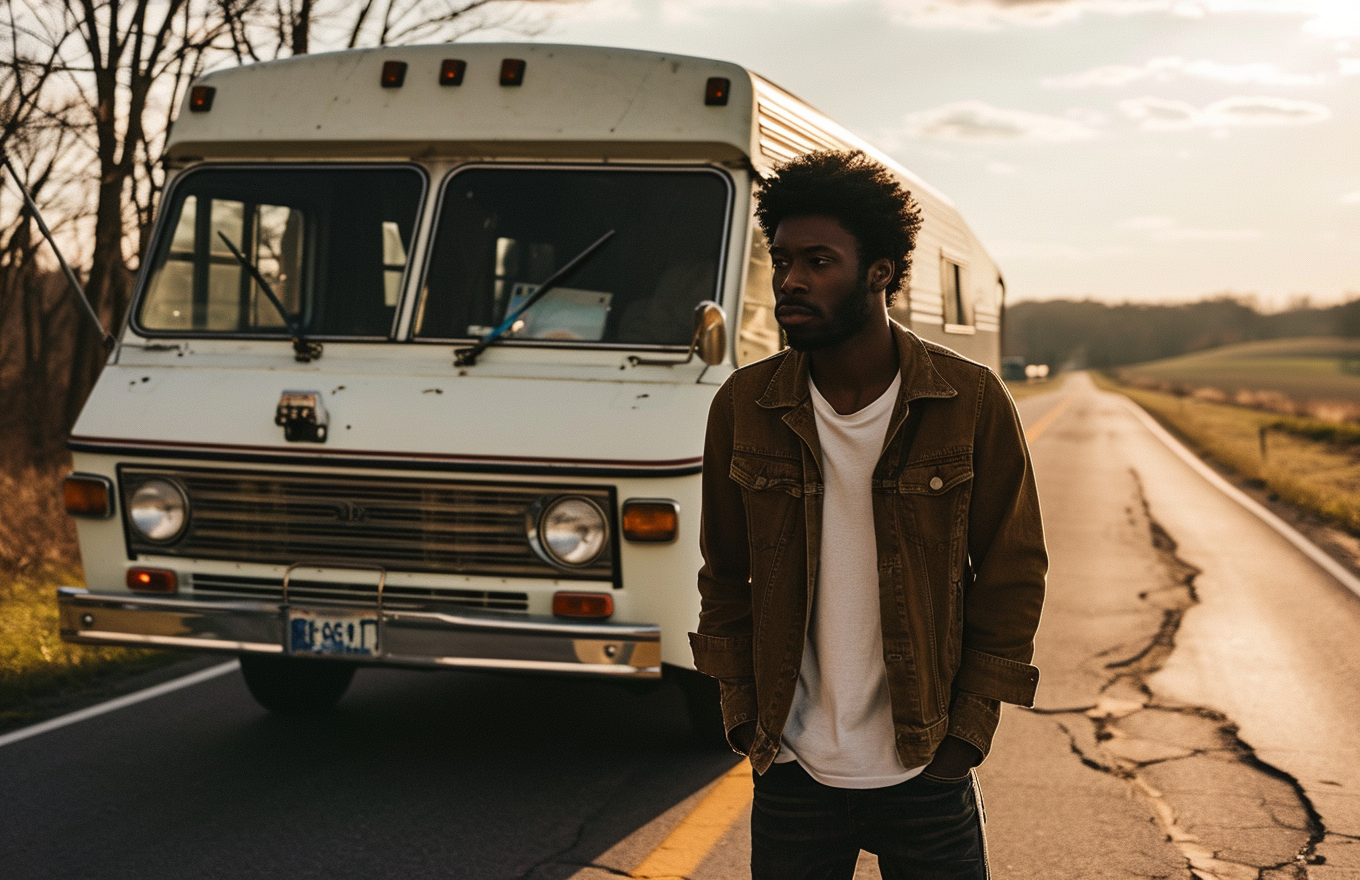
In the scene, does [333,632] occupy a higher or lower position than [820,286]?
lower

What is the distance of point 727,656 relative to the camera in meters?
2.42

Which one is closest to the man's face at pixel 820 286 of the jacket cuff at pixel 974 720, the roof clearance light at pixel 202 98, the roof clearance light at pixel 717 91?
the jacket cuff at pixel 974 720

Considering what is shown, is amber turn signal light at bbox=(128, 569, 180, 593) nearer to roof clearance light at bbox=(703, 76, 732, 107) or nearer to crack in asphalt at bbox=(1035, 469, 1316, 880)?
roof clearance light at bbox=(703, 76, 732, 107)

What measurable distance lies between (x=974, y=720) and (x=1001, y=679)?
0.08 meters

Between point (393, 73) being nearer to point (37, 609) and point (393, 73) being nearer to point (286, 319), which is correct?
point (286, 319)

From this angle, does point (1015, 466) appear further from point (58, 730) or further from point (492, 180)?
point (58, 730)

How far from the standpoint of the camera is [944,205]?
28.9 feet

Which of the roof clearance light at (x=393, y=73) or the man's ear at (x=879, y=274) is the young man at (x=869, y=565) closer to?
the man's ear at (x=879, y=274)

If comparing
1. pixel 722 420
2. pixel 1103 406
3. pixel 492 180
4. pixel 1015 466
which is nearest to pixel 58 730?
pixel 492 180

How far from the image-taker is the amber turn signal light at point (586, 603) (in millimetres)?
4512

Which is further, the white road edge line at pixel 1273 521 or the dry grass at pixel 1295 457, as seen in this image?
the dry grass at pixel 1295 457

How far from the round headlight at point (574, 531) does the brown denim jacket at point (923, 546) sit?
2185 mm

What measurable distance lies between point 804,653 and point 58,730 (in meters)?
4.62

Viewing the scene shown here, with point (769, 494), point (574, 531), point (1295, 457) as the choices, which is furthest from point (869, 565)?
point (1295, 457)
